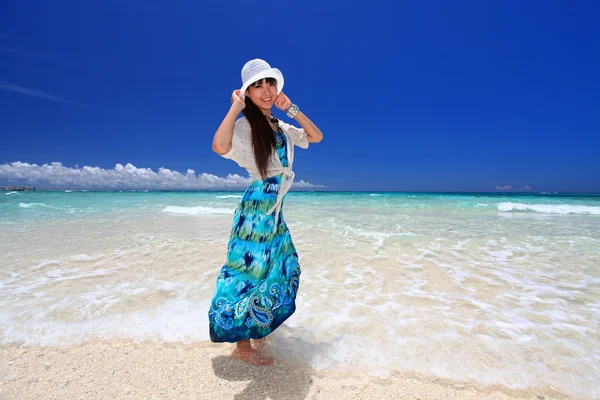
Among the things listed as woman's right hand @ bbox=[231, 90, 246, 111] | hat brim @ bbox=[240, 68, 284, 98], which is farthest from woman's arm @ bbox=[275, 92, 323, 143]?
woman's right hand @ bbox=[231, 90, 246, 111]

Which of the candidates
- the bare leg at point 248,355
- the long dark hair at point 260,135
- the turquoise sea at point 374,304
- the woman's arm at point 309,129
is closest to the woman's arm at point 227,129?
the long dark hair at point 260,135

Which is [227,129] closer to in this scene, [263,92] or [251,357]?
[263,92]

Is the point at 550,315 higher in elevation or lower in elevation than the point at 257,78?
lower

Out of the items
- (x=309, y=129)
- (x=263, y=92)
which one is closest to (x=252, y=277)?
(x=309, y=129)

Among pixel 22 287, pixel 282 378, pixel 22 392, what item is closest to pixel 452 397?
pixel 282 378

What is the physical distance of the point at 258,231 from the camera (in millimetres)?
2141

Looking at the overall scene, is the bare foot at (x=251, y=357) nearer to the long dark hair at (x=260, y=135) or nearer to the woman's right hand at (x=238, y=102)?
the long dark hair at (x=260, y=135)

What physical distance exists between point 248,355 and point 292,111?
1810 mm

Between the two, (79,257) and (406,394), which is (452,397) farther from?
(79,257)

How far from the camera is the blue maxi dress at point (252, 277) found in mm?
Result: 2084

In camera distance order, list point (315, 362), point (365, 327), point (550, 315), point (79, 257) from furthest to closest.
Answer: point (79, 257)
point (550, 315)
point (365, 327)
point (315, 362)

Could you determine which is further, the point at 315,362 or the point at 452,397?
the point at 315,362

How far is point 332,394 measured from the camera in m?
1.98

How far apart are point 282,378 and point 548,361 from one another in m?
2.04
